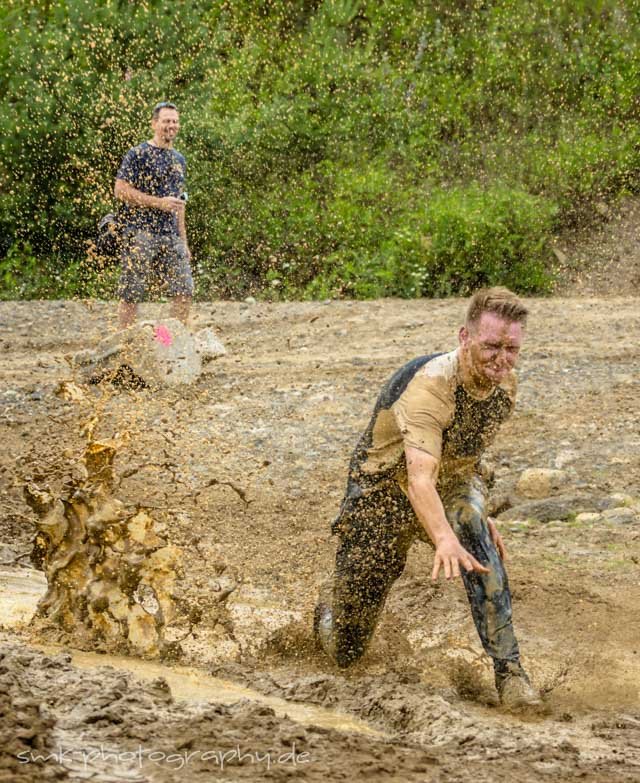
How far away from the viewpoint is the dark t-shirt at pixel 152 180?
1002cm

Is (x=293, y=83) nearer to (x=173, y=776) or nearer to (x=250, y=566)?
(x=250, y=566)

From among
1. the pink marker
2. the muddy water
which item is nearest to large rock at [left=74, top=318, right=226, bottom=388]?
the pink marker

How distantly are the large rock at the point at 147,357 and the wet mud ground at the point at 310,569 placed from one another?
124 millimetres

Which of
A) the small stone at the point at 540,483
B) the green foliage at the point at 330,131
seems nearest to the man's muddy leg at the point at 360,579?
the small stone at the point at 540,483

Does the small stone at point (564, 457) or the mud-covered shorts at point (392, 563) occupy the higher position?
the mud-covered shorts at point (392, 563)

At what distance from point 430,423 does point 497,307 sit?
18.2 inches

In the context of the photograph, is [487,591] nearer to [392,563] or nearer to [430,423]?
[392,563]

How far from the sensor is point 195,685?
517cm

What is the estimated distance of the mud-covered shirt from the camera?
4891 millimetres

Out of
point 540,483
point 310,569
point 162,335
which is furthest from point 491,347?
point 162,335

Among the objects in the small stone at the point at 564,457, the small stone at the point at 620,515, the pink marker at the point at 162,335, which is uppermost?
the pink marker at the point at 162,335

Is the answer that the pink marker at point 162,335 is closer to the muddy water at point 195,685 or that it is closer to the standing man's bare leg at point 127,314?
the standing man's bare leg at point 127,314

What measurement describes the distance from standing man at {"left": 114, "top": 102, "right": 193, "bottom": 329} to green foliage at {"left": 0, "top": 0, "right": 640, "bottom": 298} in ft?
15.8

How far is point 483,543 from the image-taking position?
5082 mm
